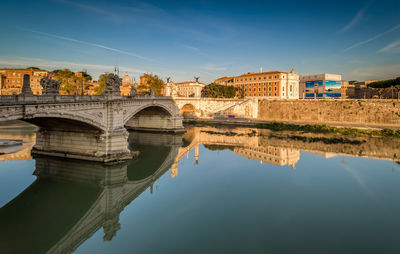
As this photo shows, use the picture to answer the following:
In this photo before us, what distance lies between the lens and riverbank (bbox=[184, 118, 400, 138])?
38062mm

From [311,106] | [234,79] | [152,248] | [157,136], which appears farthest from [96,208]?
[234,79]

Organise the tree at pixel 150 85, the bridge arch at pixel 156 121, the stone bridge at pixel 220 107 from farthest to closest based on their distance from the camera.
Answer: the tree at pixel 150 85, the stone bridge at pixel 220 107, the bridge arch at pixel 156 121

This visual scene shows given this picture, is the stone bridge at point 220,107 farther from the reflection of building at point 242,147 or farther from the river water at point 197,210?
the river water at point 197,210

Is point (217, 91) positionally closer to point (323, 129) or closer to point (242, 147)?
point (323, 129)

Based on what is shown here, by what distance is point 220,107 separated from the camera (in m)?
60.0

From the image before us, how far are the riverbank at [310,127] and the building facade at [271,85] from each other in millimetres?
21831

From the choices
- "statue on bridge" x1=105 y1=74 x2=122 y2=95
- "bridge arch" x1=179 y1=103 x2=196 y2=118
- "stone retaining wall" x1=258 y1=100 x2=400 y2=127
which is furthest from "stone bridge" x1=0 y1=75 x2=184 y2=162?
"stone retaining wall" x1=258 y1=100 x2=400 y2=127

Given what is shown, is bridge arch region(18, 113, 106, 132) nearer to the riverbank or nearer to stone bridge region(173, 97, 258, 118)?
the riverbank

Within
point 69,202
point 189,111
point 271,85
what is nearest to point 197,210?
point 69,202

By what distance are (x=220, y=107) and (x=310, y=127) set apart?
21.4 meters

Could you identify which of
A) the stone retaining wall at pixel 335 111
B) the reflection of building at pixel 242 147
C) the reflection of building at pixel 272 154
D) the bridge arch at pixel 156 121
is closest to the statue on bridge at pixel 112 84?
the reflection of building at pixel 242 147

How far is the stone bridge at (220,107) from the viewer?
187 ft

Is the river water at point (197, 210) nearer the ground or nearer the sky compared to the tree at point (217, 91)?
nearer the ground

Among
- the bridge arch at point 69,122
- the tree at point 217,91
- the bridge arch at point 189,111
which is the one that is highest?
the tree at point 217,91
